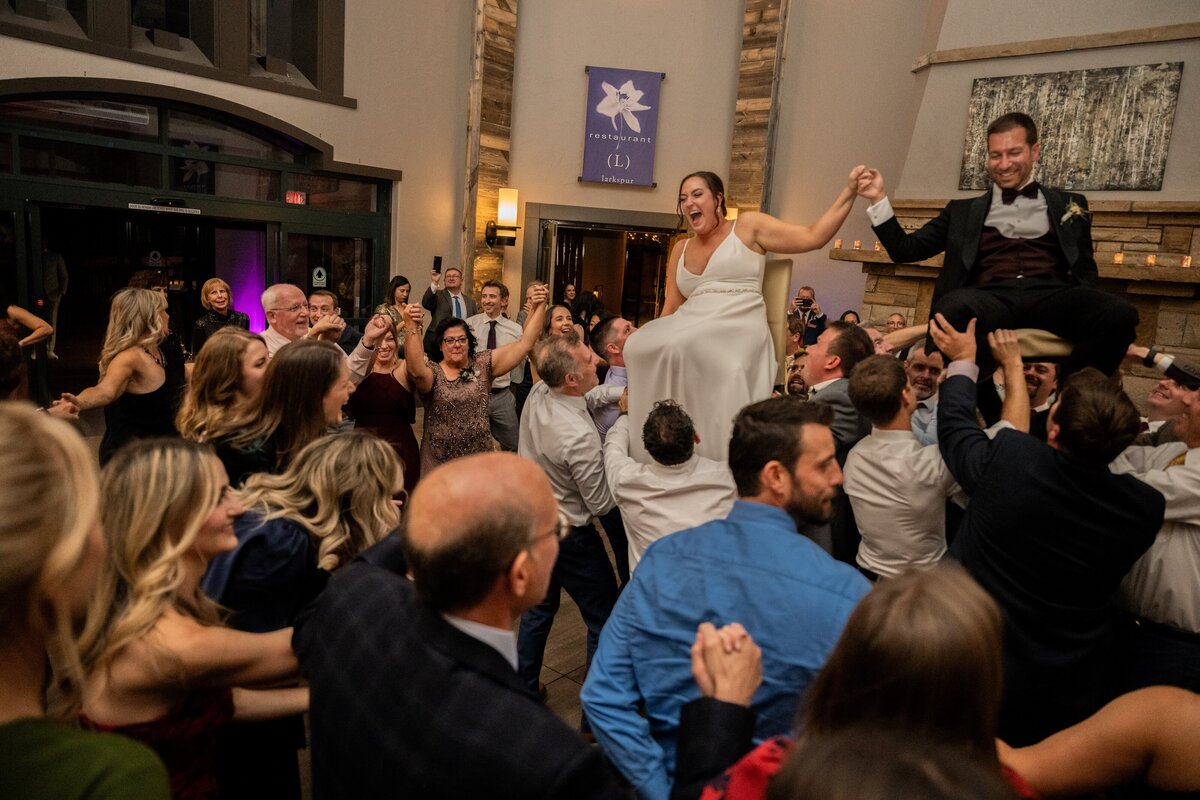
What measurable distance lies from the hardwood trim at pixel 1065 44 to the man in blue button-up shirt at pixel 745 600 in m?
5.71

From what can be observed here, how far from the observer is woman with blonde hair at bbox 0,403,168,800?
2.25 feet

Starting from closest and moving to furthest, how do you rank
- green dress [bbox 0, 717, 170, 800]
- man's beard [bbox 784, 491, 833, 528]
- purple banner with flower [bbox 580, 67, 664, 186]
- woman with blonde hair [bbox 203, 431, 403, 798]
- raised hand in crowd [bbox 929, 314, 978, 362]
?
1. green dress [bbox 0, 717, 170, 800]
2. man's beard [bbox 784, 491, 833, 528]
3. woman with blonde hair [bbox 203, 431, 403, 798]
4. raised hand in crowd [bbox 929, 314, 978, 362]
5. purple banner with flower [bbox 580, 67, 664, 186]

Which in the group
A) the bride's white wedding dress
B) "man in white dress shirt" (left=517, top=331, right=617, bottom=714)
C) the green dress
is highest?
the bride's white wedding dress

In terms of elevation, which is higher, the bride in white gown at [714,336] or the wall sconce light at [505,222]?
the wall sconce light at [505,222]

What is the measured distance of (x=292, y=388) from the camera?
2.18 m

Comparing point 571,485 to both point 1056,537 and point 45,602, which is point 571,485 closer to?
point 1056,537

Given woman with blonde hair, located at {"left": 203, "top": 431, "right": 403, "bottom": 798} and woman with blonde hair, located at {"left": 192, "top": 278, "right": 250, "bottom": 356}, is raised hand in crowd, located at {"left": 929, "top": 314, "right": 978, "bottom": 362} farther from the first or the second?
woman with blonde hair, located at {"left": 192, "top": 278, "right": 250, "bottom": 356}

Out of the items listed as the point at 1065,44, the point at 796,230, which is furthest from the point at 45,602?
the point at 1065,44

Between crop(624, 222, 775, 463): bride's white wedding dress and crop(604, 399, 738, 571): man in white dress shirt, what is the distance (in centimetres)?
33

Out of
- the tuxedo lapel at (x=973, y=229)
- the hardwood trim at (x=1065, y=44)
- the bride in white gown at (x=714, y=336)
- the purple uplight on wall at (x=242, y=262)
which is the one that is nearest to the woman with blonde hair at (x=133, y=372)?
the bride in white gown at (x=714, y=336)

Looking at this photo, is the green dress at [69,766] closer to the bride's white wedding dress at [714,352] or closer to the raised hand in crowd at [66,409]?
the bride's white wedding dress at [714,352]

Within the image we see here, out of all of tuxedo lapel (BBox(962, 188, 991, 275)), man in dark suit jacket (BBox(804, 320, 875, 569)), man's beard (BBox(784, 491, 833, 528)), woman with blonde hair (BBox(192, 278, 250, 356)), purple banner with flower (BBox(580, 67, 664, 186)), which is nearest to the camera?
man's beard (BBox(784, 491, 833, 528))

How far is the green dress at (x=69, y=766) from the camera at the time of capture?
2.19ft

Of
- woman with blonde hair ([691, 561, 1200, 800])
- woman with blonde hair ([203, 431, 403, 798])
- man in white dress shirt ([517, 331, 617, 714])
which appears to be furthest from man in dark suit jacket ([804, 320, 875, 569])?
woman with blonde hair ([691, 561, 1200, 800])
